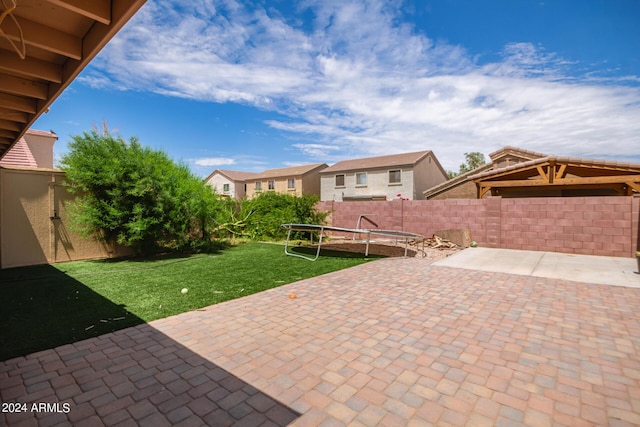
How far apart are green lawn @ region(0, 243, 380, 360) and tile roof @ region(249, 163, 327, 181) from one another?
26261 millimetres

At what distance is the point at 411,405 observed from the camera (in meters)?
2.12

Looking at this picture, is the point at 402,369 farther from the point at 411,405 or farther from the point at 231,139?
the point at 231,139

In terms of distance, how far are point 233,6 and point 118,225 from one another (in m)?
7.74

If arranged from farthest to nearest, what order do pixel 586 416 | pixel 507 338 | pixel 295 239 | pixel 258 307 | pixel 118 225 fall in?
pixel 295 239, pixel 118 225, pixel 258 307, pixel 507 338, pixel 586 416

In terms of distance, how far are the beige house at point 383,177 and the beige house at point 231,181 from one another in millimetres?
13308

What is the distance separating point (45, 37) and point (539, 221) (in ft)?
41.4

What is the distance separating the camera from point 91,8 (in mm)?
2152

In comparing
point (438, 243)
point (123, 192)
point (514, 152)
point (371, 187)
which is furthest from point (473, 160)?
point (123, 192)

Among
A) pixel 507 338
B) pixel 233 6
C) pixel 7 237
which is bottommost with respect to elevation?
pixel 507 338

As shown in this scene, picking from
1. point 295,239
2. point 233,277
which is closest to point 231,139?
point 295,239

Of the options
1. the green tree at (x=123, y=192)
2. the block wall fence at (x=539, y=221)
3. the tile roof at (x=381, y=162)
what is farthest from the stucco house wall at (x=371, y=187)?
the green tree at (x=123, y=192)

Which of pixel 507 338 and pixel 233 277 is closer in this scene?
pixel 507 338

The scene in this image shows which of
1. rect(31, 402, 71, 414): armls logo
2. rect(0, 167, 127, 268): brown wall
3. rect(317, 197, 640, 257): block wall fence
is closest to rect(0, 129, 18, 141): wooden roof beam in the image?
rect(0, 167, 127, 268): brown wall

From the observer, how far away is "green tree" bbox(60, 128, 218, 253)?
799 cm
